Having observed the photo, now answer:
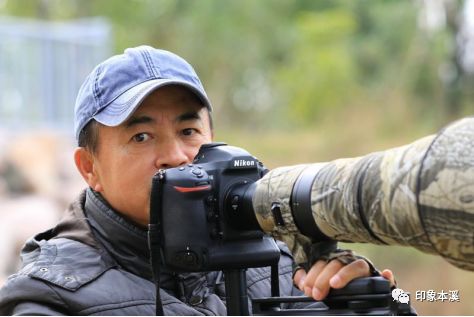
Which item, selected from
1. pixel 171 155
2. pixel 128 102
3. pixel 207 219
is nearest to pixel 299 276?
pixel 207 219

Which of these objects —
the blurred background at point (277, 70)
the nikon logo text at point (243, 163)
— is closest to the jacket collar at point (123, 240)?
the nikon logo text at point (243, 163)

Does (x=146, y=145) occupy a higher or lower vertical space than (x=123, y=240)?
higher

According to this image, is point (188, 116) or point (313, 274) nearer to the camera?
point (313, 274)

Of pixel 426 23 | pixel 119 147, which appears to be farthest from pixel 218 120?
pixel 119 147

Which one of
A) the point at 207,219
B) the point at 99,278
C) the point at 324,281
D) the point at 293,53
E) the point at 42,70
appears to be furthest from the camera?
the point at 293,53

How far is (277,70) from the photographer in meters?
12.0

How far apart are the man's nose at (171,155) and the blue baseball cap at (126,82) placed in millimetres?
96

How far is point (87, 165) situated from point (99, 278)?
30 centimetres

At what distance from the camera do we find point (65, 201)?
778cm

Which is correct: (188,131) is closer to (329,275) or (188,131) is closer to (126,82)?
(126,82)

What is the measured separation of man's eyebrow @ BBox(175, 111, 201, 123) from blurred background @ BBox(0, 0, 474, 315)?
6072 millimetres

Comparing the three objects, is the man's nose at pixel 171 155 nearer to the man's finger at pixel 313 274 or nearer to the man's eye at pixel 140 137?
the man's eye at pixel 140 137

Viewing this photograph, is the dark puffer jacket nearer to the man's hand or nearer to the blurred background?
the man's hand

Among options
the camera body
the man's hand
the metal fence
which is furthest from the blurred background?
the man's hand
